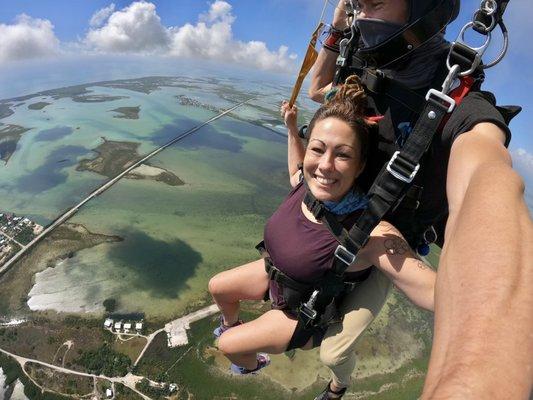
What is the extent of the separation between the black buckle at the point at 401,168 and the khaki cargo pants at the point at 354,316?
994 millimetres

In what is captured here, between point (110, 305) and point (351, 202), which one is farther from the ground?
point (351, 202)

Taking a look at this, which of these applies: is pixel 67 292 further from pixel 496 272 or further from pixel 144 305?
pixel 496 272

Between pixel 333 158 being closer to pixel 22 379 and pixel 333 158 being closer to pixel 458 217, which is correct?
pixel 458 217

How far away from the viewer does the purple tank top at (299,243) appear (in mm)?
1865

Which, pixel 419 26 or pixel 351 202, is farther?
pixel 351 202

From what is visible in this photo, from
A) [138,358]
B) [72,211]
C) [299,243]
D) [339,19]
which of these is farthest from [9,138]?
[299,243]

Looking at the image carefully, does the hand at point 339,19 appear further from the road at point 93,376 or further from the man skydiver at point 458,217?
the road at point 93,376

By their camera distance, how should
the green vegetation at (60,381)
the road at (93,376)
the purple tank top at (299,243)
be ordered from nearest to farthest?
the purple tank top at (299,243) → the green vegetation at (60,381) → the road at (93,376)

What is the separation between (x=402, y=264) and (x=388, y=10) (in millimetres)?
1253

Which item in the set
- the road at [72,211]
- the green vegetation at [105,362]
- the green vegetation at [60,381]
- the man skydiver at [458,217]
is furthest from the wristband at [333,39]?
the road at [72,211]

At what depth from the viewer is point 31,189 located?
37531 mm

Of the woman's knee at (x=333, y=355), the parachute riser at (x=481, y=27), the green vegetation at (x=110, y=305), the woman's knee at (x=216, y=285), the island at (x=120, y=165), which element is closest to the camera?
the parachute riser at (x=481, y=27)

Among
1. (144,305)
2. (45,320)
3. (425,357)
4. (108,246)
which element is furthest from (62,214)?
(425,357)

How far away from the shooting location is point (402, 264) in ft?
5.36
